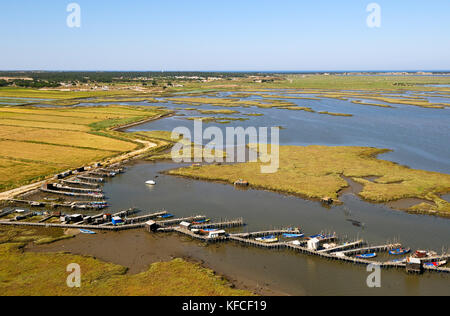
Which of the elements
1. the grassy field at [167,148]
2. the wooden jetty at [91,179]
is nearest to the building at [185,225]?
the wooden jetty at [91,179]

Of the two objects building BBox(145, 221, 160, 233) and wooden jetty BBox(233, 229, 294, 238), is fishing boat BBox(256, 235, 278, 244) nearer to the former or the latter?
wooden jetty BBox(233, 229, 294, 238)

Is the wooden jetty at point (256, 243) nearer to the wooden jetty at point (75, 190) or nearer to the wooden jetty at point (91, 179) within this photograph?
the wooden jetty at point (75, 190)

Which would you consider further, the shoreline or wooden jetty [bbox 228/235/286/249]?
wooden jetty [bbox 228/235/286/249]

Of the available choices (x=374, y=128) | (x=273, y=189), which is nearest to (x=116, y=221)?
(x=273, y=189)

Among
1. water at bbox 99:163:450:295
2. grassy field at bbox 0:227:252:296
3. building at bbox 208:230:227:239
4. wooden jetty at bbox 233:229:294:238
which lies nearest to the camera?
grassy field at bbox 0:227:252:296

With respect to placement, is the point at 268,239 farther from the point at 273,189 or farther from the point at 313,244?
the point at 273,189

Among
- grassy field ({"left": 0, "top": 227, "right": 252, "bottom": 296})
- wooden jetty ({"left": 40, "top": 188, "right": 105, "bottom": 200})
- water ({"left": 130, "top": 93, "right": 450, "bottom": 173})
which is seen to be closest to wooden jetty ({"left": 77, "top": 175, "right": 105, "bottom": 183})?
wooden jetty ({"left": 40, "top": 188, "right": 105, "bottom": 200})
